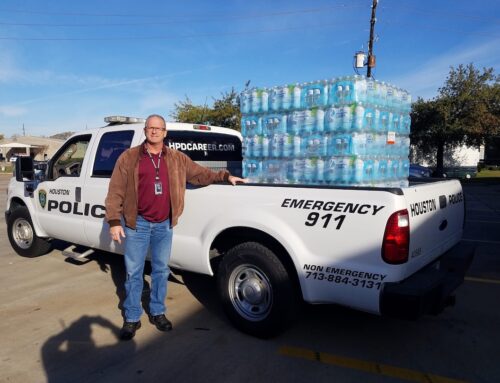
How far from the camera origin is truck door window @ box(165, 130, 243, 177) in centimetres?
484

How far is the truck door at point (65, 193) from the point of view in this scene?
5068 millimetres

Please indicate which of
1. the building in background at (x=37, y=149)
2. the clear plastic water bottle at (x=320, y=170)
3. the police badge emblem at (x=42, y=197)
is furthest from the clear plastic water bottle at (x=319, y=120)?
the building in background at (x=37, y=149)

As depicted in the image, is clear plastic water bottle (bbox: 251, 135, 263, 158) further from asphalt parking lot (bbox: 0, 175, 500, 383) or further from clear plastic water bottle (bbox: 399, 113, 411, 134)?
asphalt parking lot (bbox: 0, 175, 500, 383)

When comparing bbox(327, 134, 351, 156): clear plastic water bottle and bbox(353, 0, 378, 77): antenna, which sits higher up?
bbox(353, 0, 378, 77): antenna

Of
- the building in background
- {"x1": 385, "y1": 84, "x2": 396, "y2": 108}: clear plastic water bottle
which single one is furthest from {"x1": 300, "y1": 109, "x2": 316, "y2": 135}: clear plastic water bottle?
the building in background

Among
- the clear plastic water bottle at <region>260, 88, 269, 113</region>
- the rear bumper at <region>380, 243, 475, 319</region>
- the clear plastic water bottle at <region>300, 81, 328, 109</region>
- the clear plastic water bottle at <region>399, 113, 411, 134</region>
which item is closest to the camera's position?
the rear bumper at <region>380, 243, 475, 319</region>

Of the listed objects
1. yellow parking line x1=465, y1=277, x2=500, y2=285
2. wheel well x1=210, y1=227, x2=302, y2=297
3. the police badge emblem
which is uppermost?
the police badge emblem

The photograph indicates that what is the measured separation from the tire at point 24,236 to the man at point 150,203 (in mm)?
3064

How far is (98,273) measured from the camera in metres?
5.63

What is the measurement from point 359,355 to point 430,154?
116 feet

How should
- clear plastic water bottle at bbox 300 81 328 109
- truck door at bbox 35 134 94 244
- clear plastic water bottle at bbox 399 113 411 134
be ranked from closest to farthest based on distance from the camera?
clear plastic water bottle at bbox 300 81 328 109, clear plastic water bottle at bbox 399 113 411 134, truck door at bbox 35 134 94 244

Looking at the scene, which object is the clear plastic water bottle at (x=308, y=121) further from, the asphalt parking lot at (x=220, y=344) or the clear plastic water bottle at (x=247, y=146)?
the asphalt parking lot at (x=220, y=344)

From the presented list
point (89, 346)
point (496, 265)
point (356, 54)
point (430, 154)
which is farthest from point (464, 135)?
point (89, 346)

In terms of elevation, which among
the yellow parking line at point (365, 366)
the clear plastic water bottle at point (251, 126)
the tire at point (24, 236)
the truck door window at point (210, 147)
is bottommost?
the yellow parking line at point (365, 366)
